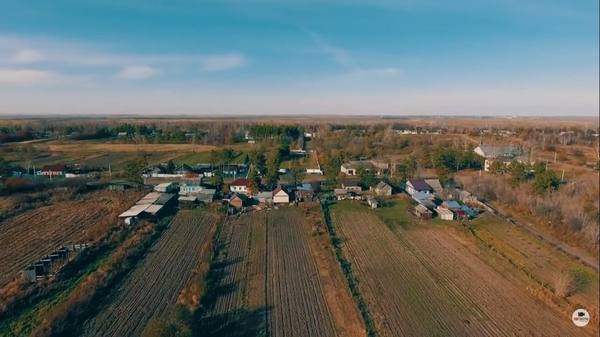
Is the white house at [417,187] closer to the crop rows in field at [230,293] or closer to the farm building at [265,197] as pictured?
the farm building at [265,197]

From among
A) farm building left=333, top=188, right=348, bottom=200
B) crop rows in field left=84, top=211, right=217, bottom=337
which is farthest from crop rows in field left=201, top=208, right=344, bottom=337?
farm building left=333, top=188, right=348, bottom=200

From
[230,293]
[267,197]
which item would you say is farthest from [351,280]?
[267,197]

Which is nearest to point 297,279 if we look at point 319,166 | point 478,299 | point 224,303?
point 224,303

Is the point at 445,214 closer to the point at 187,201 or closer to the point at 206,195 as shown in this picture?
the point at 206,195

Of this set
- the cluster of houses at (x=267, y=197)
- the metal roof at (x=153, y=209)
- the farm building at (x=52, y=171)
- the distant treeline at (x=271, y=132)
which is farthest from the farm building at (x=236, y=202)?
the distant treeline at (x=271, y=132)

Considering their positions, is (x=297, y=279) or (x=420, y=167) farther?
(x=420, y=167)

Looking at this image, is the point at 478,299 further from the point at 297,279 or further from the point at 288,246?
the point at 288,246
